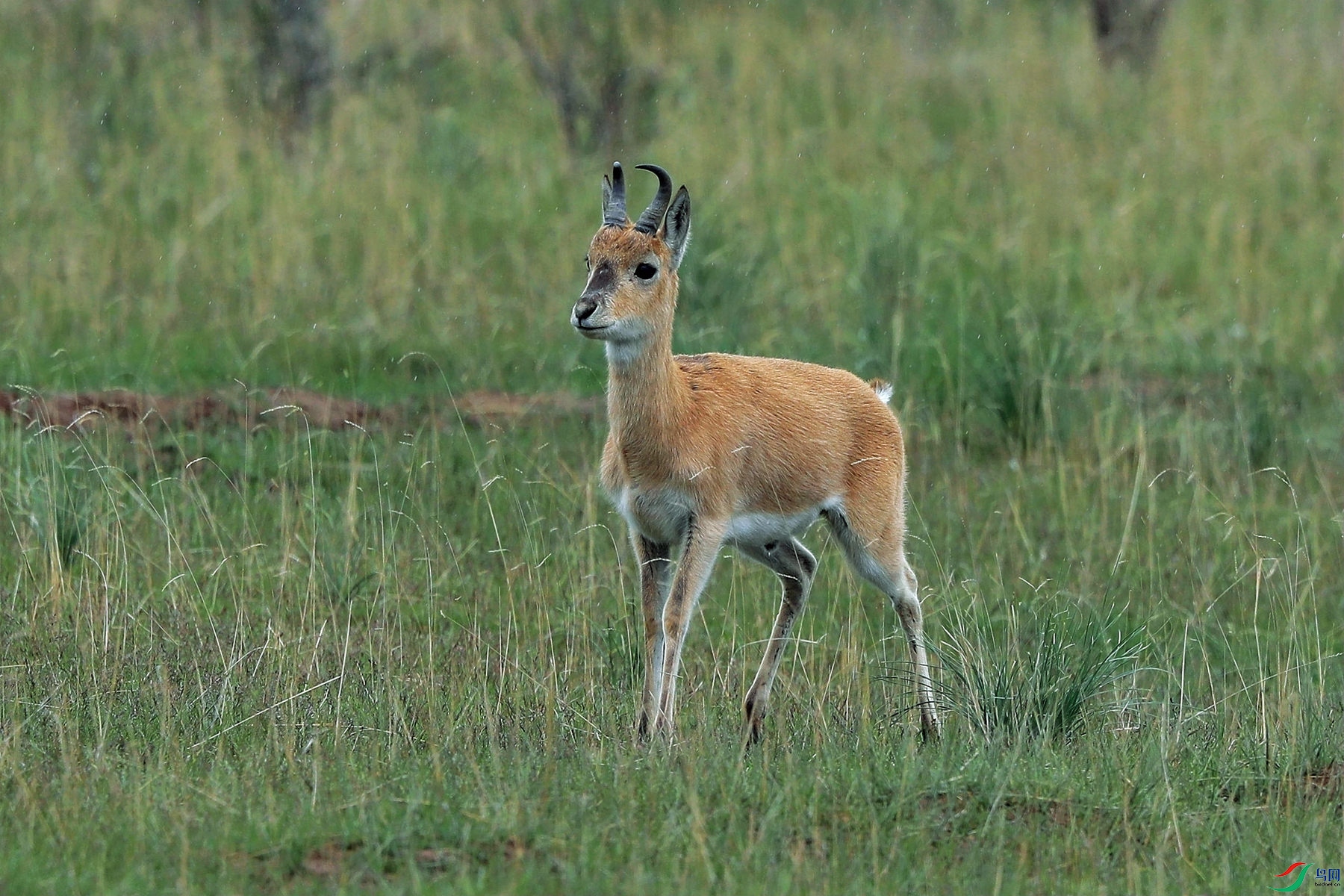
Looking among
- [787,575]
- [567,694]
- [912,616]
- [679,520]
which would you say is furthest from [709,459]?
[912,616]

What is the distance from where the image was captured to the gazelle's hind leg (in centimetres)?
641

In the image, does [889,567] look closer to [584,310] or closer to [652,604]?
[652,604]

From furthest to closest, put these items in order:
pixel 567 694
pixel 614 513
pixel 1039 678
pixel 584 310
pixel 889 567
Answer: pixel 614 513 → pixel 889 567 → pixel 567 694 → pixel 1039 678 → pixel 584 310

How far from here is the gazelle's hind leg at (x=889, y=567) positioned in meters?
A: 6.41

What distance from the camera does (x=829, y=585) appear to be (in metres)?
7.75

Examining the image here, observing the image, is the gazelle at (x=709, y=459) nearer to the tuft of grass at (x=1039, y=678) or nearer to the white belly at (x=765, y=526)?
the white belly at (x=765, y=526)

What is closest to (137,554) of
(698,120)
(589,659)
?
(589,659)

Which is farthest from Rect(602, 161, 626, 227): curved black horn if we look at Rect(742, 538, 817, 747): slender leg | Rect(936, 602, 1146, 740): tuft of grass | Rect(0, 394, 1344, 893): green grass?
Rect(936, 602, 1146, 740): tuft of grass

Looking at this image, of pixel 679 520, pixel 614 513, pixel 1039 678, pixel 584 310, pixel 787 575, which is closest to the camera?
pixel 584 310

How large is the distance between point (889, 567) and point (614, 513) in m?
2.26

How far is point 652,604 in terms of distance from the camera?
618 centimetres

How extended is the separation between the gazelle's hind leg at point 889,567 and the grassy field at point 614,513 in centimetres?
15

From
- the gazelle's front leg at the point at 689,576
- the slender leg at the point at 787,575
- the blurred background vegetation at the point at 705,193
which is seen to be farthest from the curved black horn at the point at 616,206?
the blurred background vegetation at the point at 705,193

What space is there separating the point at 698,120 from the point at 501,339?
4.81 meters
